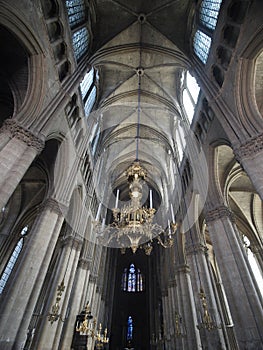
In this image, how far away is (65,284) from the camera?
10367 millimetres

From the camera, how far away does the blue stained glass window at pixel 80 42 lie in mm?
11593

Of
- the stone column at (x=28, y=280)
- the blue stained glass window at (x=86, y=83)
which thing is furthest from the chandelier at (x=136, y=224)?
the blue stained glass window at (x=86, y=83)

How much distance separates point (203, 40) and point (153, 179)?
555 inches

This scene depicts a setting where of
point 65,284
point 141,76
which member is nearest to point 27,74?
point 65,284

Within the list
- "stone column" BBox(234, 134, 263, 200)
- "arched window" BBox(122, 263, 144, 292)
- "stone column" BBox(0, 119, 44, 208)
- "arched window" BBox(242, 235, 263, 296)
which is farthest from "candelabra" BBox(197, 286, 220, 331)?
"arched window" BBox(122, 263, 144, 292)

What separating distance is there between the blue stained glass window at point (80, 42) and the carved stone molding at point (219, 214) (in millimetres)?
10960

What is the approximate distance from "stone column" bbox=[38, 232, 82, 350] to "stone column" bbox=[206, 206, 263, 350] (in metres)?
7.37

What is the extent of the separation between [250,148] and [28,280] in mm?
8458

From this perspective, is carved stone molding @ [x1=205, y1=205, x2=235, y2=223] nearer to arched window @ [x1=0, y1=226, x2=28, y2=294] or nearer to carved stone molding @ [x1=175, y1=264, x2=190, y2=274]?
carved stone molding @ [x1=175, y1=264, x2=190, y2=274]

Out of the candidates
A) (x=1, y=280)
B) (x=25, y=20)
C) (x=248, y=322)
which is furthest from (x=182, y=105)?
(x=1, y=280)

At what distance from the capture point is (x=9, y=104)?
10.7m

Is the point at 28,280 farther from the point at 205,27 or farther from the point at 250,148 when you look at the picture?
the point at 205,27

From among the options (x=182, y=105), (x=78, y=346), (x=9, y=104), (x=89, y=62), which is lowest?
(x=78, y=346)

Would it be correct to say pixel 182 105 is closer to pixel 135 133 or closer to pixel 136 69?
pixel 136 69
